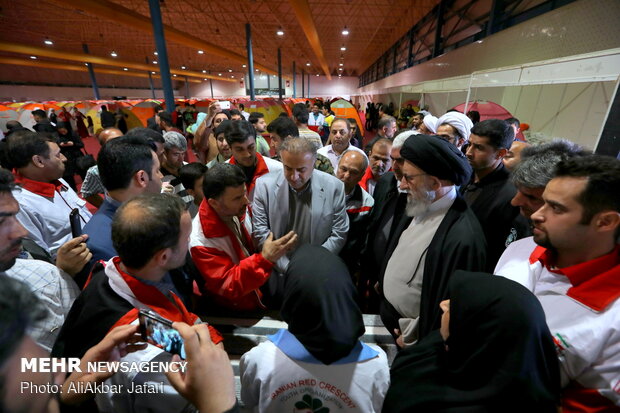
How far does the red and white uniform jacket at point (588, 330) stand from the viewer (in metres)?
0.97

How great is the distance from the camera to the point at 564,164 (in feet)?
4.18

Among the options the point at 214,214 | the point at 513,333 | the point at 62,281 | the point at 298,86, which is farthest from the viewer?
the point at 298,86

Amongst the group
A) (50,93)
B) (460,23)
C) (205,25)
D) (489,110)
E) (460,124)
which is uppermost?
(205,25)

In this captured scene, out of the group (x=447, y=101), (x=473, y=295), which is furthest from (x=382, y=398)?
(x=447, y=101)

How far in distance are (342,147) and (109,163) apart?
287cm

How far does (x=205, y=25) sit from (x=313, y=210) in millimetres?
18409

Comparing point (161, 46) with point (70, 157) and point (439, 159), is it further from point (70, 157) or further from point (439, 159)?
point (439, 159)

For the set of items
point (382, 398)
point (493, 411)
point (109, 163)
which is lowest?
point (382, 398)

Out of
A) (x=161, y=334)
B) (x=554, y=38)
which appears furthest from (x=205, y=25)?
(x=161, y=334)

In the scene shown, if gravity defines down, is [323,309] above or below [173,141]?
below

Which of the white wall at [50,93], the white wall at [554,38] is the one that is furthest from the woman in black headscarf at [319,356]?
the white wall at [50,93]

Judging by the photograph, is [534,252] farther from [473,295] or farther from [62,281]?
[62,281]

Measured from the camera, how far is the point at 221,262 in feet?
5.79

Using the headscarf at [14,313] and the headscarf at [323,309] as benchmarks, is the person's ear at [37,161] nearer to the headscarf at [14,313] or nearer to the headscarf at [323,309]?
the headscarf at [14,313]
